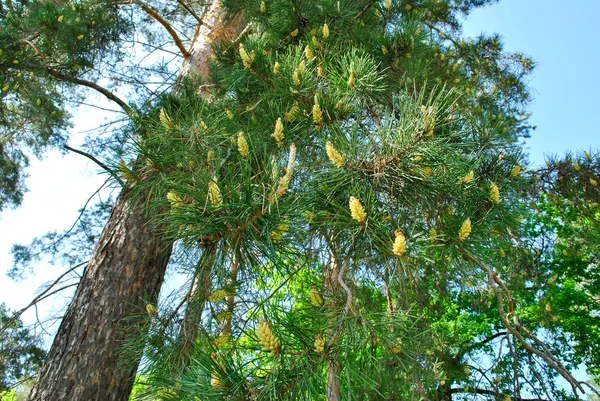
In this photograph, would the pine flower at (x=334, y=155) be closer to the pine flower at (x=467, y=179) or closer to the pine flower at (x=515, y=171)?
the pine flower at (x=467, y=179)

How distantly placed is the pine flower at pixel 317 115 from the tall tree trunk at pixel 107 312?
92cm

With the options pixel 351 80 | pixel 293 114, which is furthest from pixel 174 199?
pixel 351 80

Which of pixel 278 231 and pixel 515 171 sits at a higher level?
pixel 515 171

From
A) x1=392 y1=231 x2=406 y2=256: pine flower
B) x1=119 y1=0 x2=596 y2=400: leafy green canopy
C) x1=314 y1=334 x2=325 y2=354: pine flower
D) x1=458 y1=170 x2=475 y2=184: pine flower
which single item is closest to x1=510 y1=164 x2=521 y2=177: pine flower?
x1=119 y1=0 x2=596 y2=400: leafy green canopy

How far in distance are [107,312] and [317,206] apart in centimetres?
159

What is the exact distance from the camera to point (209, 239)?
1.54 m

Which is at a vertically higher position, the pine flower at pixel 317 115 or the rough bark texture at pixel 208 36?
→ the rough bark texture at pixel 208 36

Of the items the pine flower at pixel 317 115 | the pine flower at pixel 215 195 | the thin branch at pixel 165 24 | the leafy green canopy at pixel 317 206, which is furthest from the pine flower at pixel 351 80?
the thin branch at pixel 165 24

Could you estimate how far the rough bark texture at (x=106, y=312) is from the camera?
7.69ft

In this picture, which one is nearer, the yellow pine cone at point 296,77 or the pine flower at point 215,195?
the pine flower at point 215,195

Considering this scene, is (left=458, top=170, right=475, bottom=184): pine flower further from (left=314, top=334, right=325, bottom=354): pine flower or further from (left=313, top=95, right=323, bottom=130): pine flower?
(left=314, top=334, right=325, bottom=354): pine flower

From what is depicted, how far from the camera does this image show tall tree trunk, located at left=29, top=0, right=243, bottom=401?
234 cm

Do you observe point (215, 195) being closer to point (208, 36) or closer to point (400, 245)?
point (400, 245)

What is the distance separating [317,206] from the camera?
1.70 metres
